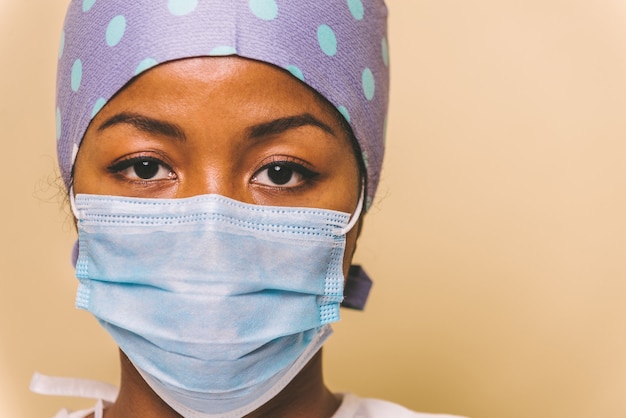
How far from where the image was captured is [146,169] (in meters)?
1.63

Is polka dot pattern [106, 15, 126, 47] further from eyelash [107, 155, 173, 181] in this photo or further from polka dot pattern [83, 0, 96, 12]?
eyelash [107, 155, 173, 181]

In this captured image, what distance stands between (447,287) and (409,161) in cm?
44

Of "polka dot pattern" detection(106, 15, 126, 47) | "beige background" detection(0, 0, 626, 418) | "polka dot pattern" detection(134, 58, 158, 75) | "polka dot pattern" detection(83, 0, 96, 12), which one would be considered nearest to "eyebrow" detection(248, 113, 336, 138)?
"polka dot pattern" detection(134, 58, 158, 75)

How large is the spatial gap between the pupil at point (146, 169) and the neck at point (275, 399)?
476 millimetres

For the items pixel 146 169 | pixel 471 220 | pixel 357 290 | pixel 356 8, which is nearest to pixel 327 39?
pixel 356 8

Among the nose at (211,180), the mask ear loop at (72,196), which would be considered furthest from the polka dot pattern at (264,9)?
the mask ear loop at (72,196)

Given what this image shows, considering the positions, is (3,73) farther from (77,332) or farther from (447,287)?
(447,287)

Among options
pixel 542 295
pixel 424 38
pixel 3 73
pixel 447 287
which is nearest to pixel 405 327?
pixel 447 287

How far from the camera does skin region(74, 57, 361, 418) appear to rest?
1.55m

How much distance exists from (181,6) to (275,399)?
34.3 inches

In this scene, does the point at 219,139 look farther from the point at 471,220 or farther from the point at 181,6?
the point at 471,220

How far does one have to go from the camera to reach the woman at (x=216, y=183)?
1.54 meters

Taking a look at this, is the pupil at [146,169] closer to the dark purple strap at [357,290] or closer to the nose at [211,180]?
the nose at [211,180]

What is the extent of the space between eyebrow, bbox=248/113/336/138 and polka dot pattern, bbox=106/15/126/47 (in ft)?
1.24
